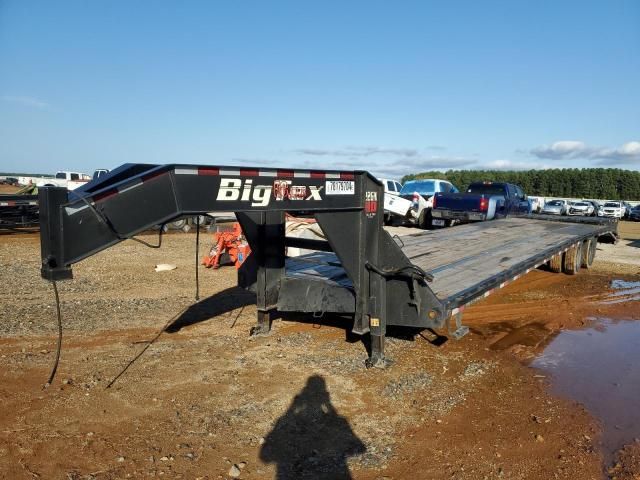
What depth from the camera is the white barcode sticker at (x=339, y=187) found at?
451 centimetres

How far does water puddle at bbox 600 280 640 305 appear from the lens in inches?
359

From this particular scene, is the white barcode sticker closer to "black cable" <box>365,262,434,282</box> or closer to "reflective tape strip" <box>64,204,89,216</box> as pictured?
"black cable" <box>365,262,434,282</box>

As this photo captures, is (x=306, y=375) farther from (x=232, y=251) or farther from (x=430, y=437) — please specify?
Answer: (x=232, y=251)

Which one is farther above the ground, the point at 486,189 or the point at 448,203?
the point at 486,189

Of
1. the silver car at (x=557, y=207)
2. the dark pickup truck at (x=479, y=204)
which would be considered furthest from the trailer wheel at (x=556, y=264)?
the silver car at (x=557, y=207)

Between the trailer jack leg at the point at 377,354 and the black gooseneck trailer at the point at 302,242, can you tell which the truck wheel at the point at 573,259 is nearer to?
the black gooseneck trailer at the point at 302,242

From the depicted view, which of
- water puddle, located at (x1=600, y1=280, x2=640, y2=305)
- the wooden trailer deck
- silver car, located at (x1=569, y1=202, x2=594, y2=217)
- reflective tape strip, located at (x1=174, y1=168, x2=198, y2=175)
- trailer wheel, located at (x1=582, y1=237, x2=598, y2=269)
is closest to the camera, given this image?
reflective tape strip, located at (x1=174, y1=168, x2=198, y2=175)

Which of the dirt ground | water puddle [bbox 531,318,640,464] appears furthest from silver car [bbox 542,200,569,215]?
the dirt ground

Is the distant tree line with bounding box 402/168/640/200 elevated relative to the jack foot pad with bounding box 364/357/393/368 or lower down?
elevated

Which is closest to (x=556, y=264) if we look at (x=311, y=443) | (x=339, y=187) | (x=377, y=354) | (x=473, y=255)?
(x=473, y=255)

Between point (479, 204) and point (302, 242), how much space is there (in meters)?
12.1

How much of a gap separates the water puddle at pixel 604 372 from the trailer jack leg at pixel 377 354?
5.52 feet

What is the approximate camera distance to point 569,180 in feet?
241

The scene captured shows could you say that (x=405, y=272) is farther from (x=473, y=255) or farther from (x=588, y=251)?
(x=588, y=251)
